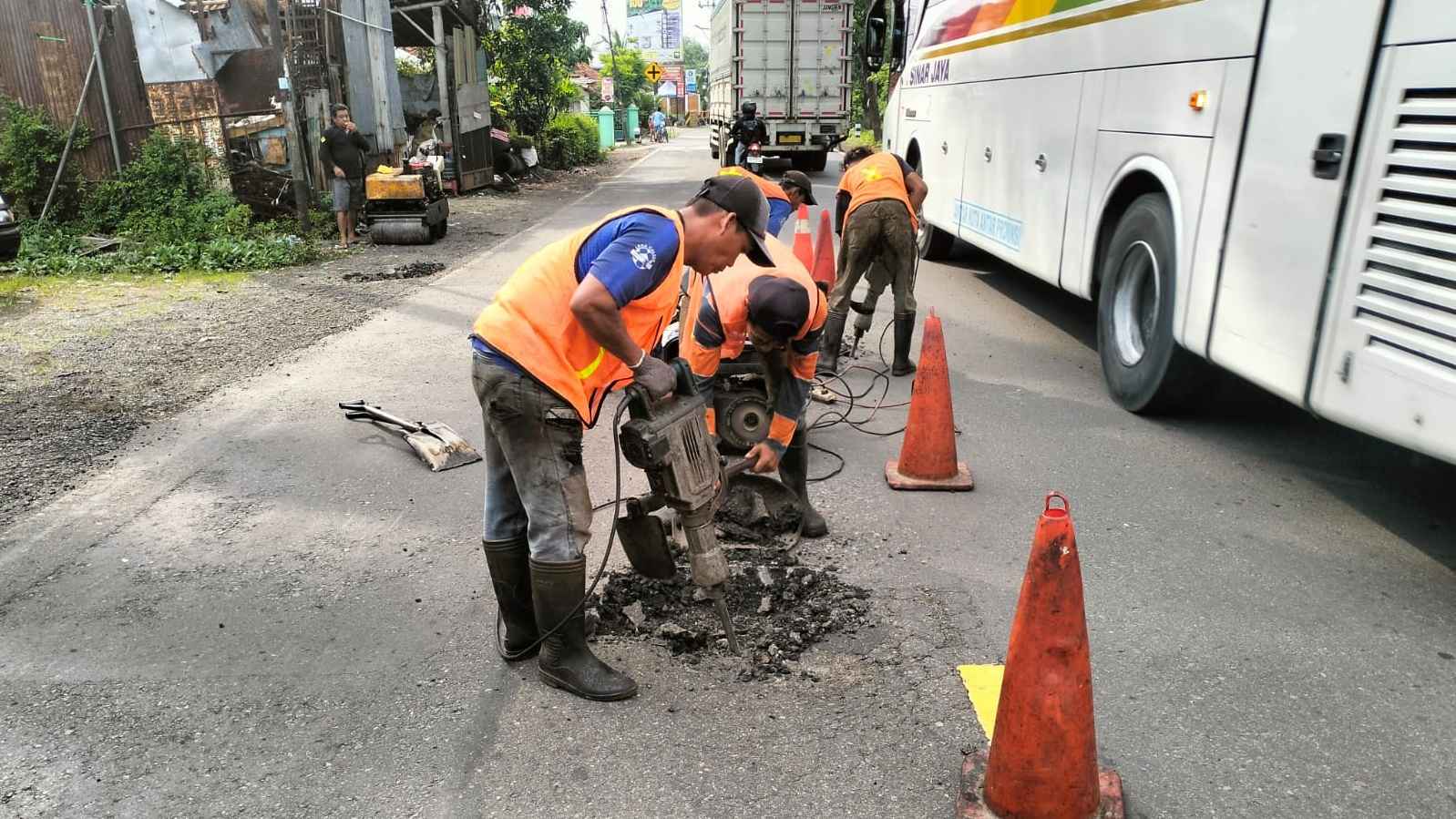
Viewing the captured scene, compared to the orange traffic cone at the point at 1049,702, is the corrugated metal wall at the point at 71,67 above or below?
above

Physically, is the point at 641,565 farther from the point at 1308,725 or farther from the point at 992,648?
the point at 1308,725

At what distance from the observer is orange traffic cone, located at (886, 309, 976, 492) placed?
466 centimetres

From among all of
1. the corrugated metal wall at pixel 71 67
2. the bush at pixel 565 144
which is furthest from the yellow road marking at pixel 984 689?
the bush at pixel 565 144

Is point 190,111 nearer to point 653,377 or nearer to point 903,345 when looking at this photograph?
point 903,345

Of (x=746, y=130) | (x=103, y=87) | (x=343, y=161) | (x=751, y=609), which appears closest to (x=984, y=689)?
(x=751, y=609)

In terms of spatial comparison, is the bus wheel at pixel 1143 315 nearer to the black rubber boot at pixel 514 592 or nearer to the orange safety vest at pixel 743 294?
the orange safety vest at pixel 743 294

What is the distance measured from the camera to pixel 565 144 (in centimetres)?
2539

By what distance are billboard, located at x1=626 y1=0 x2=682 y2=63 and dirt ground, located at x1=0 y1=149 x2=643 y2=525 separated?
73965 millimetres

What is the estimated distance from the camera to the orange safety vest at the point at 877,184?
634 cm

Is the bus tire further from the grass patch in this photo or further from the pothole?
the pothole

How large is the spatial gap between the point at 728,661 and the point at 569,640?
1.78 ft

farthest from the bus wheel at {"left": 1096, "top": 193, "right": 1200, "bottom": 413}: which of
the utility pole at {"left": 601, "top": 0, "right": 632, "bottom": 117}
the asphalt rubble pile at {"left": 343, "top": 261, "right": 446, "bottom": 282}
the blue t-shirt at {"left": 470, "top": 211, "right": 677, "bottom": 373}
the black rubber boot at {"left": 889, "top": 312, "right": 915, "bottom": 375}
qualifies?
the utility pole at {"left": 601, "top": 0, "right": 632, "bottom": 117}

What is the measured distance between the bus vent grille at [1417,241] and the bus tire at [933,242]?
7.23 m

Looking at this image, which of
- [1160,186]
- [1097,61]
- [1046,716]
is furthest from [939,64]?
[1046,716]
